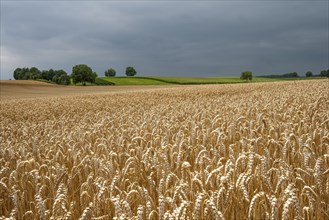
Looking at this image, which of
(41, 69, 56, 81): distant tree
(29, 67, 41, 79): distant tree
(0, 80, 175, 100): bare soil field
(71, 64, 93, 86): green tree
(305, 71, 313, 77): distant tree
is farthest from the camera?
(305, 71, 313, 77): distant tree

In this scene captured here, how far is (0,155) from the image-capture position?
21.6 feet

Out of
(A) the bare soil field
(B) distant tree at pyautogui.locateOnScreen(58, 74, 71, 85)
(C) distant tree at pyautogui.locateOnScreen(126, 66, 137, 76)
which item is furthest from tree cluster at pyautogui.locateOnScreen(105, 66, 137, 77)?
(A) the bare soil field

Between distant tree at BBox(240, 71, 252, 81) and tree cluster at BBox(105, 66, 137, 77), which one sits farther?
tree cluster at BBox(105, 66, 137, 77)

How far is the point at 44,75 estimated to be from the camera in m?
144

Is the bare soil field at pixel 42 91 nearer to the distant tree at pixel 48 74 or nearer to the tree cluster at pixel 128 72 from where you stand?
the distant tree at pixel 48 74

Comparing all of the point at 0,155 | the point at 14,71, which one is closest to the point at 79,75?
the point at 14,71

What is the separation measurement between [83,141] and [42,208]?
421 cm

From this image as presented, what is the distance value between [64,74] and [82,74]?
17.1m

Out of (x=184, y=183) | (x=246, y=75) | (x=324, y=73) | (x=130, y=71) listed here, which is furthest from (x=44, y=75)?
(x=184, y=183)

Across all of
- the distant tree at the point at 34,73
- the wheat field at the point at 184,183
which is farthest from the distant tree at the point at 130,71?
the wheat field at the point at 184,183

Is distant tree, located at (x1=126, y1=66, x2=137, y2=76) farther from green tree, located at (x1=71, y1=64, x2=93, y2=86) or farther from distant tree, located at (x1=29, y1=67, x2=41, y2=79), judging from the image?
green tree, located at (x1=71, y1=64, x2=93, y2=86)

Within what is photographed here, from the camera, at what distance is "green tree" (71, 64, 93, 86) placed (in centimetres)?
11175

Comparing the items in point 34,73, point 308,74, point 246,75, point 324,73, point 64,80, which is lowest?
point 64,80

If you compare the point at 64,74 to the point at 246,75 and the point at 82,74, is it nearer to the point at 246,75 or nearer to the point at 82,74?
the point at 82,74
